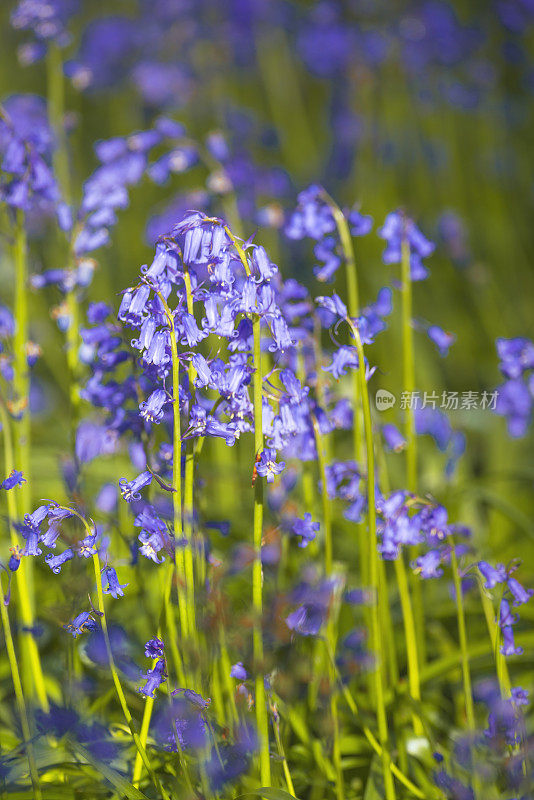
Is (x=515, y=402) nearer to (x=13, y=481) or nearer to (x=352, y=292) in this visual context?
(x=352, y=292)

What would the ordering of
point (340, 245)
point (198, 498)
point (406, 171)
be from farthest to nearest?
1. point (406, 171)
2. point (340, 245)
3. point (198, 498)

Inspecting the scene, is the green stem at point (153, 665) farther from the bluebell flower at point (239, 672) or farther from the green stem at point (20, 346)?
the green stem at point (20, 346)

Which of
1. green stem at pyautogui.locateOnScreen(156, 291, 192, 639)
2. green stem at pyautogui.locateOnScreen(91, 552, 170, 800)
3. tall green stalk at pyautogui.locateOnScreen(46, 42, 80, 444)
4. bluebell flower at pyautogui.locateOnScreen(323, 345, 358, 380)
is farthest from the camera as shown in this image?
tall green stalk at pyautogui.locateOnScreen(46, 42, 80, 444)

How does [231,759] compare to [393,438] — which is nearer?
[231,759]

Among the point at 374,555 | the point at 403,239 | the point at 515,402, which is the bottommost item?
the point at 374,555

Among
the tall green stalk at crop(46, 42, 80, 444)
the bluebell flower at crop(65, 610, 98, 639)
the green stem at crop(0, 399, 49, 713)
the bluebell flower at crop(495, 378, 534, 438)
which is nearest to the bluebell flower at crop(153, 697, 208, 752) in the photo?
the bluebell flower at crop(65, 610, 98, 639)

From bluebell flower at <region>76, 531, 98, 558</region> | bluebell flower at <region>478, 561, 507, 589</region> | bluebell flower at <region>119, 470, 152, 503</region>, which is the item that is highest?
bluebell flower at <region>119, 470, 152, 503</region>

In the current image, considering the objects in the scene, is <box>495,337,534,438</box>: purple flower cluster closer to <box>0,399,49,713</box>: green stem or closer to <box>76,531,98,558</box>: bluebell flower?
<box>76,531,98,558</box>: bluebell flower

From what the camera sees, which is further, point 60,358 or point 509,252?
point 509,252

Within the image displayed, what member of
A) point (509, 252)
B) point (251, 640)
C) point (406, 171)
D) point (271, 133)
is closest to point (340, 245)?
point (251, 640)

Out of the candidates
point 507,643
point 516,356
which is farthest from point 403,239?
point 507,643

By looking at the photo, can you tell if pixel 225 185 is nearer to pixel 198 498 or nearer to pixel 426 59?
pixel 198 498
